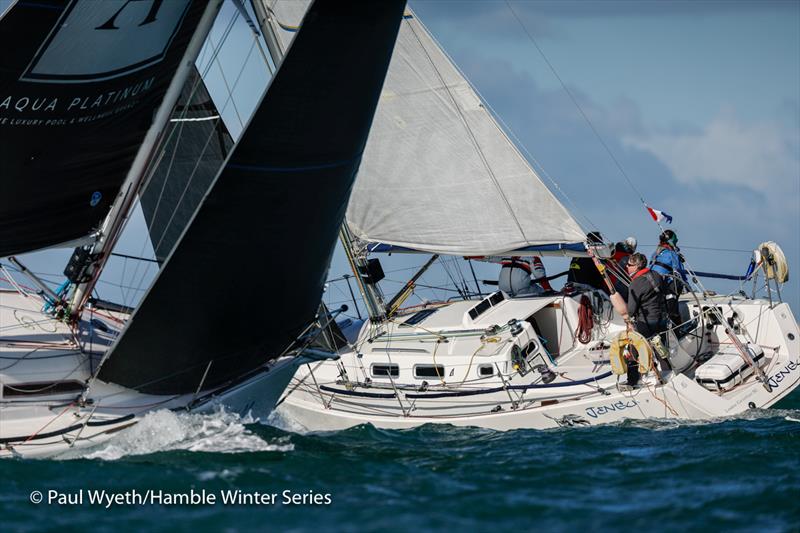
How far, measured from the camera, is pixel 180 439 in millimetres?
10508

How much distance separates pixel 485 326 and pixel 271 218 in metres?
5.30

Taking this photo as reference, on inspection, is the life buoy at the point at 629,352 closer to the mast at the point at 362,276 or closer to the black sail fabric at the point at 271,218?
the black sail fabric at the point at 271,218

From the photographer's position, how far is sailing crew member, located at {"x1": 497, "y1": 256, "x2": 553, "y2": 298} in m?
16.0

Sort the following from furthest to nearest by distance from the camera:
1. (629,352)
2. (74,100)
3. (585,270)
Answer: (585,270) → (629,352) → (74,100)

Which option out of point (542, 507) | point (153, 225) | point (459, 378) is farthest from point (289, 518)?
point (153, 225)

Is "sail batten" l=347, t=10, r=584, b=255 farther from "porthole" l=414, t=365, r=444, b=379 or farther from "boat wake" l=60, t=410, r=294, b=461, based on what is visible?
"boat wake" l=60, t=410, r=294, b=461

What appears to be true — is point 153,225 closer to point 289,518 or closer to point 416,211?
point 416,211

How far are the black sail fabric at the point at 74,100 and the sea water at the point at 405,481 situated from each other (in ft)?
8.54

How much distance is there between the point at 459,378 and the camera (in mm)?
13930

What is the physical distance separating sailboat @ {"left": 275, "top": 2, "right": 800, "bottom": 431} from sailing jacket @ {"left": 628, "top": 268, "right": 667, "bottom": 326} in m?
0.37

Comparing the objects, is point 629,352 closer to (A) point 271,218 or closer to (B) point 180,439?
(A) point 271,218

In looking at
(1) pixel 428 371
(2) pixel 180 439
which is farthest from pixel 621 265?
(2) pixel 180 439

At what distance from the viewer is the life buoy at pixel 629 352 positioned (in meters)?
12.7

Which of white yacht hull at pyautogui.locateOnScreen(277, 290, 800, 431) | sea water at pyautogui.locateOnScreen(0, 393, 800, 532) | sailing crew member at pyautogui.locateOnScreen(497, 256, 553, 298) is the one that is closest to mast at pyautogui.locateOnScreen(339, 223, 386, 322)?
white yacht hull at pyautogui.locateOnScreen(277, 290, 800, 431)
